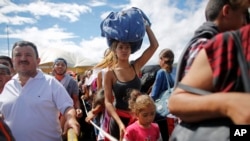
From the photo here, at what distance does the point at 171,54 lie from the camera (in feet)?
15.2

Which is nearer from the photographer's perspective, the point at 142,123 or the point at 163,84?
the point at 142,123

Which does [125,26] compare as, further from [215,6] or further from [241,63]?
[241,63]

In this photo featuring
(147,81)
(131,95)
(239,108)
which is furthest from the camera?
(147,81)

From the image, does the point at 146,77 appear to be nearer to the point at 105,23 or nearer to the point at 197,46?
the point at 105,23

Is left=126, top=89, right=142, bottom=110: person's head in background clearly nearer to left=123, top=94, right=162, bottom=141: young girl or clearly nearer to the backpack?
left=123, top=94, right=162, bottom=141: young girl

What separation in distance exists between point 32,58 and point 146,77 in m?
2.71

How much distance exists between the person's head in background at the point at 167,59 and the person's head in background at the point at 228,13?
3.05 m

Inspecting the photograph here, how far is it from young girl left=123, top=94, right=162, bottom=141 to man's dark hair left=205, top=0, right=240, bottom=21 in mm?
1712

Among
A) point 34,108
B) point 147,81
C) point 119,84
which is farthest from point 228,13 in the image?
point 147,81

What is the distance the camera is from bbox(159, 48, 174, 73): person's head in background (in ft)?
14.7

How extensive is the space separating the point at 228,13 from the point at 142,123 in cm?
198

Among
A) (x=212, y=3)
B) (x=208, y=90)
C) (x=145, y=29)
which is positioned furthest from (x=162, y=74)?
(x=208, y=90)

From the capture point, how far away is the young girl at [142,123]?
301 cm

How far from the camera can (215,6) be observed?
1.36m
